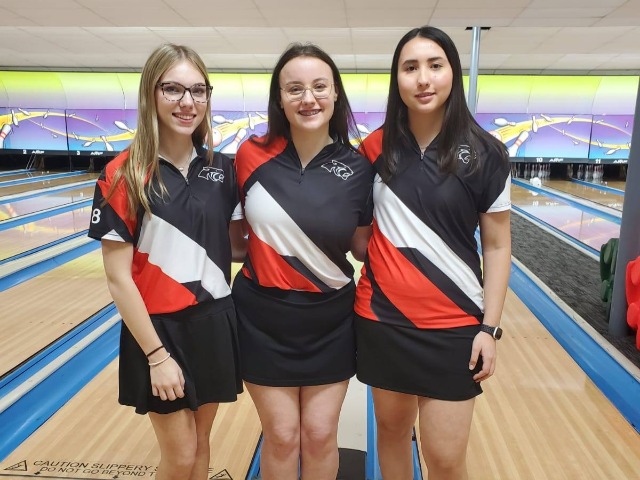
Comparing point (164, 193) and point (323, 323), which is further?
point (323, 323)

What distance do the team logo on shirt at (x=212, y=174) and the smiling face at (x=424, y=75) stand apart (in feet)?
1.41

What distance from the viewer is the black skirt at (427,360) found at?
115 centimetres

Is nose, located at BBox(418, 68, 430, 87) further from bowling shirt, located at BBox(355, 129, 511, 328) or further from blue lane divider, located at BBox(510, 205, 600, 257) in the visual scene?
blue lane divider, located at BBox(510, 205, 600, 257)

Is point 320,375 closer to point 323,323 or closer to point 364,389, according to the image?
point 323,323

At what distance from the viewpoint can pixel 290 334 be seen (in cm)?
120

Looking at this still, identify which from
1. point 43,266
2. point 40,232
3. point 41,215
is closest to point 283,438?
point 43,266

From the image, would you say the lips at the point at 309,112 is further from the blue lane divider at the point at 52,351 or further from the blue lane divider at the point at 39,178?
the blue lane divider at the point at 39,178

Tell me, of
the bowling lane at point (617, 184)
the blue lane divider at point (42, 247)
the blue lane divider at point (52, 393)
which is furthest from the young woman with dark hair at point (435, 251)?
the bowling lane at point (617, 184)

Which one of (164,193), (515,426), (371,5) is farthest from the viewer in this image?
(371,5)

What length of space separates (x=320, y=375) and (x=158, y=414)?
1.17 ft

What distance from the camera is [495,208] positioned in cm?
113

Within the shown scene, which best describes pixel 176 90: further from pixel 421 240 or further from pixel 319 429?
pixel 319 429

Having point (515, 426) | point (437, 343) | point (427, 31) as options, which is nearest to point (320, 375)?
point (437, 343)

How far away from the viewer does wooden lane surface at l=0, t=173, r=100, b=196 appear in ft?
23.4
